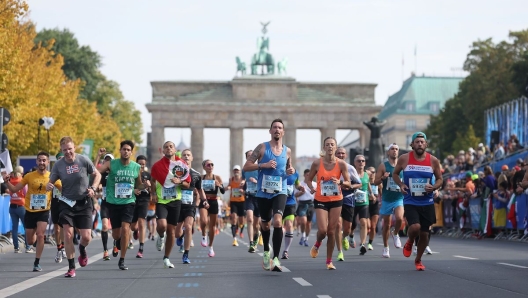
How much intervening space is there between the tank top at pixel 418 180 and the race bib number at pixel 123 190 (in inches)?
166

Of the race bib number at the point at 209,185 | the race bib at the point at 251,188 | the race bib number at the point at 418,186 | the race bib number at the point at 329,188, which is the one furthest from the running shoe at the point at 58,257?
the race bib number at the point at 418,186

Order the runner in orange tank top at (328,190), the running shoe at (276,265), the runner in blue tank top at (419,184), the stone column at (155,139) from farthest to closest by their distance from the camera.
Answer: the stone column at (155,139)
the runner in orange tank top at (328,190)
the running shoe at (276,265)
the runner in blue tank top at (419,184)

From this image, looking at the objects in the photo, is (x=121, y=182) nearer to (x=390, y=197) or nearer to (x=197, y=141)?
(x=390, y=197)

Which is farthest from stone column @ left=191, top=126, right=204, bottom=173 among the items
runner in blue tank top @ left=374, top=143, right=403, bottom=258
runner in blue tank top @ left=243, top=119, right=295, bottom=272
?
runner in blue tank top @ left=243, top=119, right=295, bottom=272

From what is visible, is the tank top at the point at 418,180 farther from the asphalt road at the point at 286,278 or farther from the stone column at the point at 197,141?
the stone column at the point at 197,141

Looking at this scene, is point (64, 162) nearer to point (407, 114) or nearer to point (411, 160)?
point (411, 160)

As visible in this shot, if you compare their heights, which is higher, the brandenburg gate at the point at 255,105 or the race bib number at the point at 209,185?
the brandenburg gate at the point at 255,105

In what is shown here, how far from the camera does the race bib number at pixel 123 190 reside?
62.8ft

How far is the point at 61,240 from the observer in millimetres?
22594

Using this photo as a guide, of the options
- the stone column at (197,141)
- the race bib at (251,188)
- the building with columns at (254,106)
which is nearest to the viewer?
the race bib at (251,188)

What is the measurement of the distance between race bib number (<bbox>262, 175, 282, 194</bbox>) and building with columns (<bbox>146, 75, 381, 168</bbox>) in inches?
3653

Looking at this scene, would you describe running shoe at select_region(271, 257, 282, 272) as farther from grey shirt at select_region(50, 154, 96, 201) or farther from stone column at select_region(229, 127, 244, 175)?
stone column at select_region(229, 127, 244, 175)

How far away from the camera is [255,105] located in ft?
365

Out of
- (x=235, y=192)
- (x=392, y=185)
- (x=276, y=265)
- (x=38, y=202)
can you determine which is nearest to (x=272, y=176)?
(x=276, y=265)
